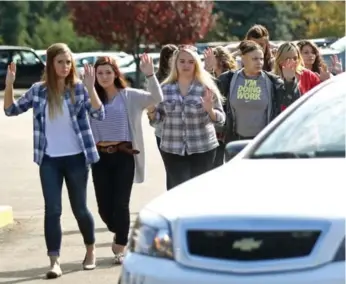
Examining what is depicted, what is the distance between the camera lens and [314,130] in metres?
6.20

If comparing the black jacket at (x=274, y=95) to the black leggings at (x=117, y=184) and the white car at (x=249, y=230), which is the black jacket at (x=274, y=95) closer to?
the black leggings at (x=117, y=184)

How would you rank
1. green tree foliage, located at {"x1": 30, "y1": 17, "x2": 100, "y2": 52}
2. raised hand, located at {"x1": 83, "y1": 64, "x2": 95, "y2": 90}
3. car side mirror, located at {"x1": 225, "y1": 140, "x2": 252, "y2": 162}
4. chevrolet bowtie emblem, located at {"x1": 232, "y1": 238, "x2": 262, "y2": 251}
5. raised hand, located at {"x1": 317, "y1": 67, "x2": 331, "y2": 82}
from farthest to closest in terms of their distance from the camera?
green tree foliage, located at {"x1": 30, "y1": 17, "x2": 100, "y2": 52} < raised hand, located at {"x1": 317, "y1": 67, "x2": 331, "y2": 82} < raised hand, located at {"x1": 83, "y1": 64, "x2": 95, "y2": 90} < car side mirror, located at {"x1": 225, "y1": 140, "x2": 252, "y2": 162} < chevrolet bowtie emblem, located at {"x1": 232, "y1": 238, "x2": 262, "y2": 251}

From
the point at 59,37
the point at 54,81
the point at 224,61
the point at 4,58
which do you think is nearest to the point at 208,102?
the point at 54,81

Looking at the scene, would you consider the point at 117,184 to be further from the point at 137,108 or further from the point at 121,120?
the point at 137,108

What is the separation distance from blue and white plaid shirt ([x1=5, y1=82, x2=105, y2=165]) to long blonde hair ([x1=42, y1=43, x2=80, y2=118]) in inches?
1.4

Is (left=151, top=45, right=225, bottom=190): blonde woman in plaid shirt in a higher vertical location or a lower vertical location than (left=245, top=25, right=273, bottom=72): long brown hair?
lower

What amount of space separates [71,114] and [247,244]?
3716 millimetres

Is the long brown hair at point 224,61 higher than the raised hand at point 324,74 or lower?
higher

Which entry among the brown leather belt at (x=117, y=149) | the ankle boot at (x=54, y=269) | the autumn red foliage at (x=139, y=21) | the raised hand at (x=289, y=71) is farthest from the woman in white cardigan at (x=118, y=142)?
the autumn red foliage at (x=139, y=21)

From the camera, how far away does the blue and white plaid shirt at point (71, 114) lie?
8.37 meters

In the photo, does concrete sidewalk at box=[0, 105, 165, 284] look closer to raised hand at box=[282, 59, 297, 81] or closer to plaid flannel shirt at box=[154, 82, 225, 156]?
plaid flannel shirt at box=[154, 82, 225, 156]

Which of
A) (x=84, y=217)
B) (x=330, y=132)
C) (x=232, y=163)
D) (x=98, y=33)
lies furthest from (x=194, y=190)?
(x=98, y=33)

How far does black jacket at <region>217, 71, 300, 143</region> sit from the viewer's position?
31.5 feet

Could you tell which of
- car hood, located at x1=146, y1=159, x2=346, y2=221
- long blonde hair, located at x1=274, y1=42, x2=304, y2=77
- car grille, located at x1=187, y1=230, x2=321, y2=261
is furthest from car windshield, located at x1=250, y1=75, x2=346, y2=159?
long blonde hair, located at x1=274, y1=42, x2=304, y2=77
